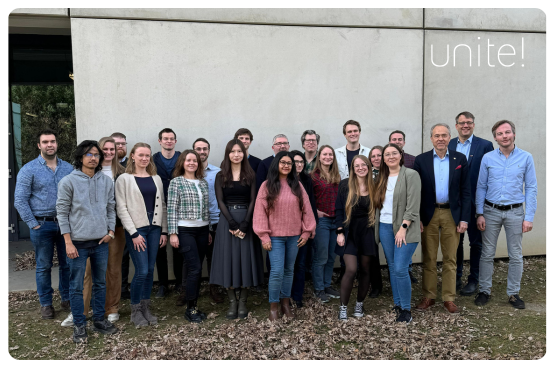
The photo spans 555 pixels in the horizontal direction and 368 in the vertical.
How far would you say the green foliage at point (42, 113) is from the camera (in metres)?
8.51

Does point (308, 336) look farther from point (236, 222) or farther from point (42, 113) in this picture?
point (42, 113)

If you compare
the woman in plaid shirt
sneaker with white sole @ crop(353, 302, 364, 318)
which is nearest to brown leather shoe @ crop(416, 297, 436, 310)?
sneaker with white sole @ crop(353, 302, 364, 318)

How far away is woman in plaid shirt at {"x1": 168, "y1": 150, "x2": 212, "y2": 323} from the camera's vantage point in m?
4.46

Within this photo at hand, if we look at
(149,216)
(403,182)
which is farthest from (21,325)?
(403,182)

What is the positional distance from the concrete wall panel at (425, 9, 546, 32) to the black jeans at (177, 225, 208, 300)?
5033mm

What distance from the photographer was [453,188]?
4.64 meters

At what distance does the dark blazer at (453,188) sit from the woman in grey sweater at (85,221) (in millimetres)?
3494

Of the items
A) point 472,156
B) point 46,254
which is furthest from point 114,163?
point 472,156

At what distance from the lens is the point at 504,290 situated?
559 centimetres

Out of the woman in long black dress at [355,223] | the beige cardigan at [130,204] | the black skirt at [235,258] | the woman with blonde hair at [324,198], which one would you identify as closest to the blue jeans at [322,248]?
the woman with blonde hair at [324,198]

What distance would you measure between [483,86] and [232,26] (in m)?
4.34

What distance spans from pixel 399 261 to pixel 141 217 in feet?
9.26

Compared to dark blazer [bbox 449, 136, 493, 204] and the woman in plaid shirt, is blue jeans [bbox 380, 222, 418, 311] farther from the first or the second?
the woman in plaid shirt

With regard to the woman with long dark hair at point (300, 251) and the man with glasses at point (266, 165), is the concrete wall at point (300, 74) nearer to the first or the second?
the man with glasses at point (266, 165)
